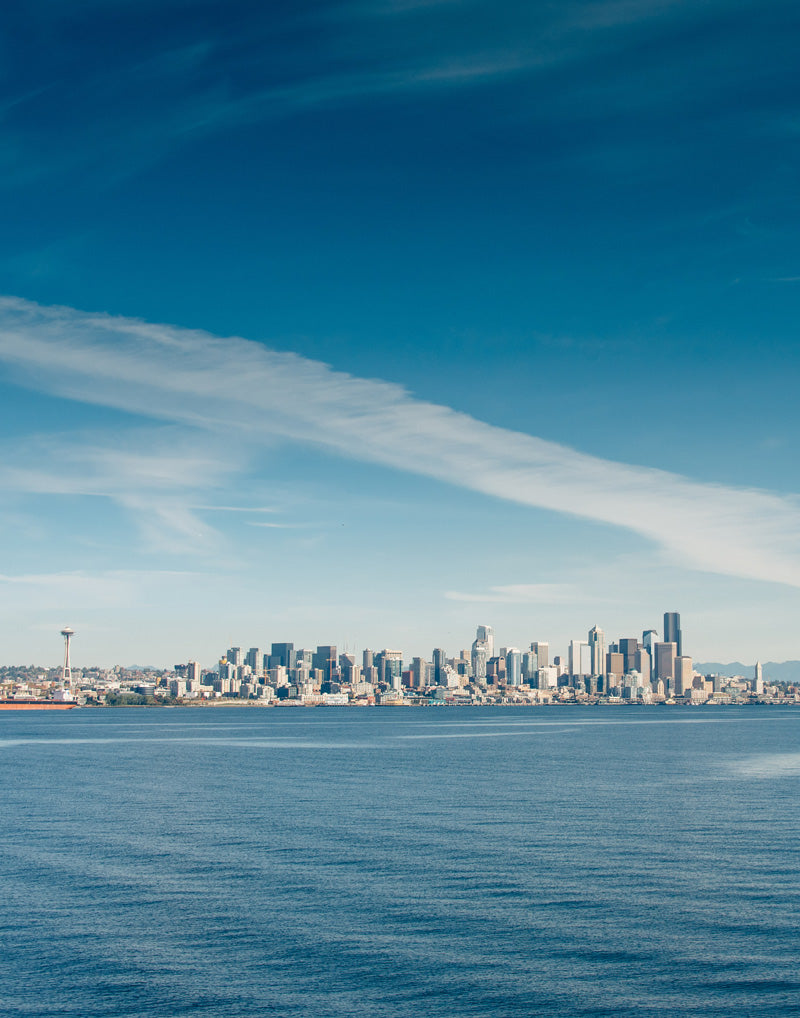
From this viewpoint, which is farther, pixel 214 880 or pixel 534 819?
pixel 534 819

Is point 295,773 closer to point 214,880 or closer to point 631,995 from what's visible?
point 214,880

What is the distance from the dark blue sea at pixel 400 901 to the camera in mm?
34531

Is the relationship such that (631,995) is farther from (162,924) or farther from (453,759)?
(453,759)

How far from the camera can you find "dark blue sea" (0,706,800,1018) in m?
34.5

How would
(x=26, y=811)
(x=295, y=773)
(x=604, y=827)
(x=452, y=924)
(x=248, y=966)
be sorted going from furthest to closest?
(x=295, y=773)
(x=26, y=811)
(x=604, y=827)
(x=452, y=924)
(x=248, y=966)

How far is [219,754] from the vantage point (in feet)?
489

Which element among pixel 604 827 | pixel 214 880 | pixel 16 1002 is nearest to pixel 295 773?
pixel 604 827

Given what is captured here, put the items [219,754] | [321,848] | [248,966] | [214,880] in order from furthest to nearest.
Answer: [219,754] → [321,848] → [214,880] → [248,966]

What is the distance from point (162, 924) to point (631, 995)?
2125 cm

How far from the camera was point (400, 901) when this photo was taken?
152ft

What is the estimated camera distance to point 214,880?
5125 cm

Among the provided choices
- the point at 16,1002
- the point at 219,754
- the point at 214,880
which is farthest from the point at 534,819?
the point at 219,754

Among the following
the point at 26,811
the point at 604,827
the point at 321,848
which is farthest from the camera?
the point at 26,811

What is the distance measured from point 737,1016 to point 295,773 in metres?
85.7
